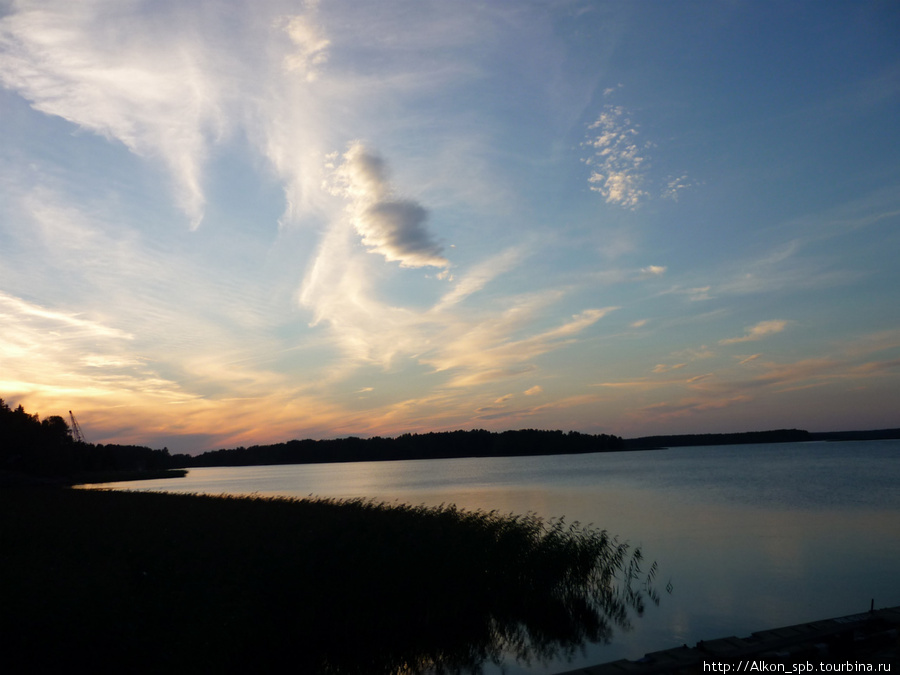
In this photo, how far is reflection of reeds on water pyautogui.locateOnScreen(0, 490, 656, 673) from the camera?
11938mm

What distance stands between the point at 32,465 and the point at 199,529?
95626 mm

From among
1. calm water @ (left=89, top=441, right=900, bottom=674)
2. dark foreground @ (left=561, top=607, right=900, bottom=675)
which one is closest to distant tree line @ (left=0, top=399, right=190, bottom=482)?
calm water @ (left=89, top=441, right=900, bottom=674)

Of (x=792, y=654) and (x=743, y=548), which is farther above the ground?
(x=792, y=654)

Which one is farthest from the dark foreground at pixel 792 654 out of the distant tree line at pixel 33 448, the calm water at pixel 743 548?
the distant tree line at pixel 33 448

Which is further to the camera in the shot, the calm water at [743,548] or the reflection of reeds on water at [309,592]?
the calm water at [743,548]

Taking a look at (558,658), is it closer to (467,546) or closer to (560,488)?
(467,546)

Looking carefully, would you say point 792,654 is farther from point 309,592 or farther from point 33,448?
point 33,448

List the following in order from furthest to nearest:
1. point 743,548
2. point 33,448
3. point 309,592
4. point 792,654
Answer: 1. point 33,448
2. point 743,548
3. point 309,592
4. point 792,654

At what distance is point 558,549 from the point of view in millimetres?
21547

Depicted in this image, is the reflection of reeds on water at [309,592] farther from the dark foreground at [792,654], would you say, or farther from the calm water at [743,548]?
the dark foreground at [792,654]

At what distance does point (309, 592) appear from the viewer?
15461 mm

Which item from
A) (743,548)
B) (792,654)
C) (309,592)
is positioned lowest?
(743,548)

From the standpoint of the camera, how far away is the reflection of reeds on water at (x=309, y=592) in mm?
11938

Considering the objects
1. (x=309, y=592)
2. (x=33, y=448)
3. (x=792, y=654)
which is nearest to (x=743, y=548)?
(x=792, y=654)
